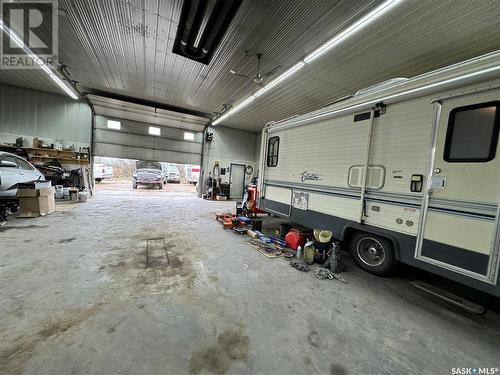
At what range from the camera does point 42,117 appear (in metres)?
8.90

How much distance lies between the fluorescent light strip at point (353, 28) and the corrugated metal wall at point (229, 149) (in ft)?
27.1

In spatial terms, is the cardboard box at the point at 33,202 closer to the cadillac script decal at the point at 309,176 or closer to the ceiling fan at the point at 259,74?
the ceiling fan at the point at 259,74

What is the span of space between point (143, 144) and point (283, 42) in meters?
9.35

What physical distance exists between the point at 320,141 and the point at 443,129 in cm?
181

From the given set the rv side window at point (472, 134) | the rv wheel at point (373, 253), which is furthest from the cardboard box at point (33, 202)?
the rv side window at point (472, 134)

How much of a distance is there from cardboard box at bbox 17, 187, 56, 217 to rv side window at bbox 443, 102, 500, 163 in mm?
8553

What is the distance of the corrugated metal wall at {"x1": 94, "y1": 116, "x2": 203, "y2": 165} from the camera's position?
10.4 meters

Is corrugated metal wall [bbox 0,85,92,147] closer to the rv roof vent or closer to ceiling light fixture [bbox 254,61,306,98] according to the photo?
ceiling light fixture [bbox 254,61,306,98]

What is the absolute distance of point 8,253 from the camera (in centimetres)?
333

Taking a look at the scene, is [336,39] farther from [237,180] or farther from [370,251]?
[237,180]

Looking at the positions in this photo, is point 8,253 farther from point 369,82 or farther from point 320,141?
point 369,82

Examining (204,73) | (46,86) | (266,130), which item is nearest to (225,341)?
(266,130)

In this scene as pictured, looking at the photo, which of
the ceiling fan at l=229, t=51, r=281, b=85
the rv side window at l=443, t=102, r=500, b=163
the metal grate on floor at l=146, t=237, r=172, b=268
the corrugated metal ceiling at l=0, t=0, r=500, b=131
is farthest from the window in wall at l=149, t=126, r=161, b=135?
the rv side window at l=443, t=102, r=500, b=163

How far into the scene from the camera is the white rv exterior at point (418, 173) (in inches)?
84.6
